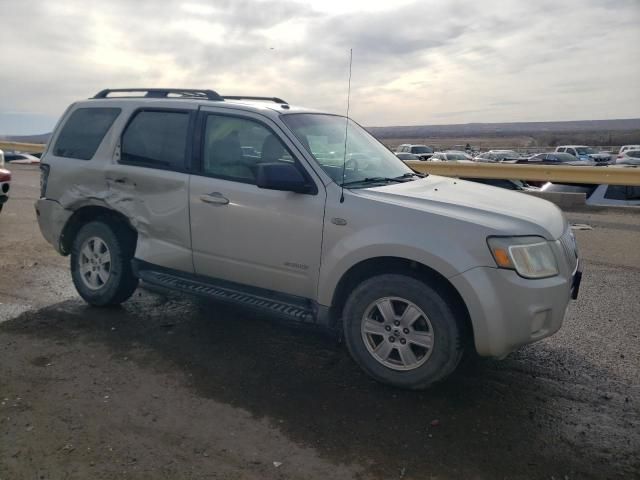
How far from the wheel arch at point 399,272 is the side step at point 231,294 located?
9.6 inches

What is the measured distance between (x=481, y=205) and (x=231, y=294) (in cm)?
203

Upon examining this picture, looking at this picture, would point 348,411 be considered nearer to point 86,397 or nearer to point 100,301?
point 86,397

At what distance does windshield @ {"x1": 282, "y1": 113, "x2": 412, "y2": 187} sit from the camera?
413 cm

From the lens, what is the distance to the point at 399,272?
366 centimetres

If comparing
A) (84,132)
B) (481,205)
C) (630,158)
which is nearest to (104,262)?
(84,132)

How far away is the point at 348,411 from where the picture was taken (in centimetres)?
339

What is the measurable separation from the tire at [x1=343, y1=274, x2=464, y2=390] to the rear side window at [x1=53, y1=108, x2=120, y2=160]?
2.97 meters

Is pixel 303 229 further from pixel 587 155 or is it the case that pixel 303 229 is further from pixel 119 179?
pixel 587 155

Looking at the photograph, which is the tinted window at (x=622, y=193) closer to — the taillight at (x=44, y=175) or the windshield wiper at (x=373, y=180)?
the windshield wiper at (x=373, y=180)

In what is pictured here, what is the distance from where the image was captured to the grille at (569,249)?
3.60 m

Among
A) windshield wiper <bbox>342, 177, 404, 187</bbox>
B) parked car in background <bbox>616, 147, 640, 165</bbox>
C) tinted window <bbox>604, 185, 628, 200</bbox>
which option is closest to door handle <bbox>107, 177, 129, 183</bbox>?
windshield wiper <bbox>342, 177, 404, 187</bbox>

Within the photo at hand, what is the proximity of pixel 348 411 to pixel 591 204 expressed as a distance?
10.3 metres

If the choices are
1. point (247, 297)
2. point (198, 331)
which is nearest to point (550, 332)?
point (247, 297)

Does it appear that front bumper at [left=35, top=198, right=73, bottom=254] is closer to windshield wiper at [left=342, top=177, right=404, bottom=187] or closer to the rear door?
the rear door
